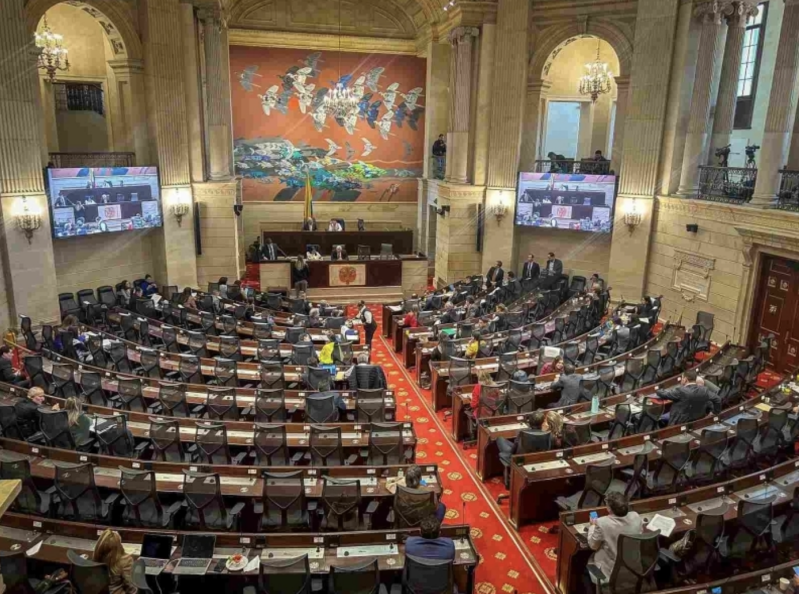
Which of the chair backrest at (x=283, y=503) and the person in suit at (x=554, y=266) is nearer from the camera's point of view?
the chair backrest at (x=283, y=503)

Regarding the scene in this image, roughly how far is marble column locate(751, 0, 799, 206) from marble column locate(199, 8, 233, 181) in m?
15.5

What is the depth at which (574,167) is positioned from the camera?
70.0 feet

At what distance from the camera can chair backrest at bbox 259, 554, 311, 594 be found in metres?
5.36

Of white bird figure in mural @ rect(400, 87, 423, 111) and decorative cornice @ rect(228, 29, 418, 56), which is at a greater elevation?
decorative cornice @ rect(228, 29, 418, 56)

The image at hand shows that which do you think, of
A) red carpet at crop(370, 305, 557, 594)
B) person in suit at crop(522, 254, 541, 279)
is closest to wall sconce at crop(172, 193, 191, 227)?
red carpet at crop(370, 305, 557, 594)

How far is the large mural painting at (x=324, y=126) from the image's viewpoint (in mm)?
24594

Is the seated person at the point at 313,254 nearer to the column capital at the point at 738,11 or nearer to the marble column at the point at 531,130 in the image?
the marble column at the point at 531,130

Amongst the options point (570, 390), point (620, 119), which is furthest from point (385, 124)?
point (570, 390)

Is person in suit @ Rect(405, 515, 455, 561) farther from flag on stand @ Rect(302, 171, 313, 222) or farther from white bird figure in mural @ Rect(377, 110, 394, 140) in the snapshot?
white bird figure in mural @ Rect(377, 110, 394, 140)

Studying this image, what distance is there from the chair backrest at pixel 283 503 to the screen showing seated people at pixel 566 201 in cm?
1543

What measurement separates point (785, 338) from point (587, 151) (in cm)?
1296

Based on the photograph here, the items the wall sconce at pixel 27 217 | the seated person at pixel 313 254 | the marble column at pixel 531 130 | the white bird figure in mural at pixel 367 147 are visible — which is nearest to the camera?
the wall sconce at pixel 27 217

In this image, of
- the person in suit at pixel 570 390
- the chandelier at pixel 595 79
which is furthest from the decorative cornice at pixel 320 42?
the person in suit at pixel 570 390

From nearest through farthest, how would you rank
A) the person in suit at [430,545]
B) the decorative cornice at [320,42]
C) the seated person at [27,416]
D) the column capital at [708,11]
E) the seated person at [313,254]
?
1. the person in suit at [430,545]
2. the seated person at [27,416]
3. the column capital at [708,11]
4. the seated person at [313,254]
5. the decorative cornice at [320,42]
